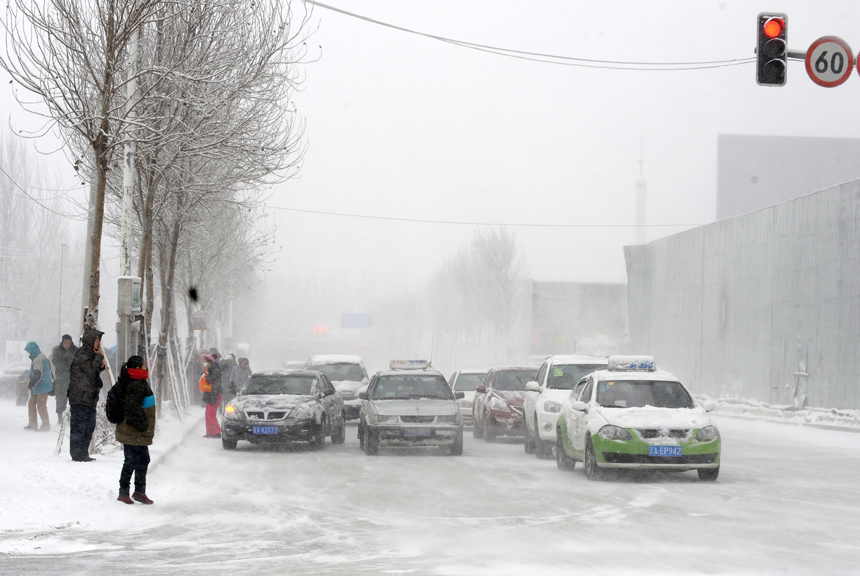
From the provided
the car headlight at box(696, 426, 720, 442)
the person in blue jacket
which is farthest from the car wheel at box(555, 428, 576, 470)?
the person in blue jacket

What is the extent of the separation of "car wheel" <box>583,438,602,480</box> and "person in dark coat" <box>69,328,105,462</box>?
21.7ft

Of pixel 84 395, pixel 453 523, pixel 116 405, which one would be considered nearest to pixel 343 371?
pixel 84 395

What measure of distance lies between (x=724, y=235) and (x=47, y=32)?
2706 centimetres

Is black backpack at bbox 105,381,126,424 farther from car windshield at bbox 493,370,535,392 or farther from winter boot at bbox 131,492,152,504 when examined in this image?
car windshield at bbox 493,370,535,392

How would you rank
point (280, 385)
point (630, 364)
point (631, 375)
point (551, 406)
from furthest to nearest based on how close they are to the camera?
point (280, 385)
point (551, 406)
point (630, 364)
point (631, 375)

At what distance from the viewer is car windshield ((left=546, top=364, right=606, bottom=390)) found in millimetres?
19031

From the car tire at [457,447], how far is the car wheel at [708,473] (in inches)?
206

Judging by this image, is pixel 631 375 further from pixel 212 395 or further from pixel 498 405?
pixel 212 395

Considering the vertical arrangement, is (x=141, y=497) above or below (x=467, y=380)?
below

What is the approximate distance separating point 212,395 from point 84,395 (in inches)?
309

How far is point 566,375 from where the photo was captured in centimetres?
1923

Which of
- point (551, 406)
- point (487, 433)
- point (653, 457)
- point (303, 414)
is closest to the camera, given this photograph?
point (653, 457)

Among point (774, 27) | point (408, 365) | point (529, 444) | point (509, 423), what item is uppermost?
point (774, 27)

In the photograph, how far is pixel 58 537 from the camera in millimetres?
9492
